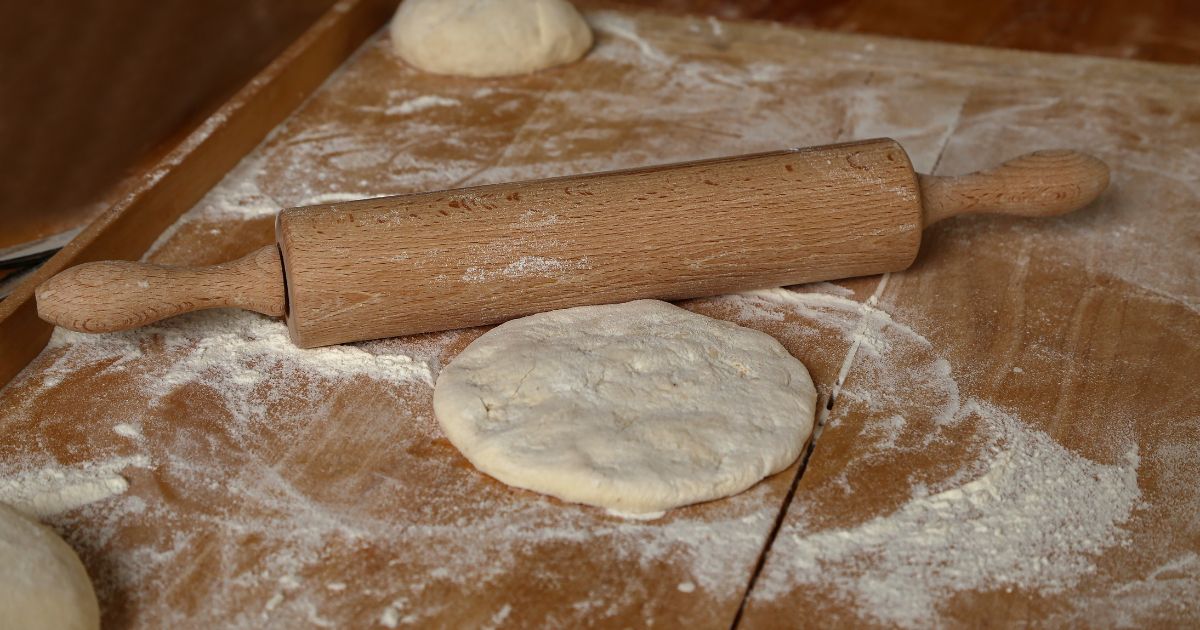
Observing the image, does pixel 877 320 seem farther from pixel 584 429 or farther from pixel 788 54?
pixel 788 54

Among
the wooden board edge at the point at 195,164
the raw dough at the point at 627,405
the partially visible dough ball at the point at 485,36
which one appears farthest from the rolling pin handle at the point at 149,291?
the partially visible dough ball at the point at 485,36

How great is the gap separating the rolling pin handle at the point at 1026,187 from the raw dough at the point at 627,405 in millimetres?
449

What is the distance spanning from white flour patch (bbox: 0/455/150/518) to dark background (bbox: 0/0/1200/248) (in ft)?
3.78

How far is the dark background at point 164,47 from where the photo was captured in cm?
262

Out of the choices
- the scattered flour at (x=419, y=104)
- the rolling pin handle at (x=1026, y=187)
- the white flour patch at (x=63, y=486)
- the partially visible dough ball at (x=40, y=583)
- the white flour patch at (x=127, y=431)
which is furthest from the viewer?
the scattered flour at (x=419, y=104)

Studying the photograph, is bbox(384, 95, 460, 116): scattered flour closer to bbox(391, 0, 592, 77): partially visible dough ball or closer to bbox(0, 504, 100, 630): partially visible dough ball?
bbox(391, 0, 592, 77): partially visible dough ball

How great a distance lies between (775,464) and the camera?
4.84 ft

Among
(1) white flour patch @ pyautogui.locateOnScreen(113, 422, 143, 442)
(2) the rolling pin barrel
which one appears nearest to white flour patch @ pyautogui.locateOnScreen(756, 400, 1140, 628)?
(2) the rolling pin barrel

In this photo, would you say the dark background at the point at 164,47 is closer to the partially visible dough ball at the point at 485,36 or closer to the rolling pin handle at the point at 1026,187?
the partially visible dough ball at the point at 485,36

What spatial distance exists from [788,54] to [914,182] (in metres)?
1.00

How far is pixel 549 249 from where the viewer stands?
1702 millimetres

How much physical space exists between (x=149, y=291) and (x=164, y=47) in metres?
1.72

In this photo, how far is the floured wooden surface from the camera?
4.37ft

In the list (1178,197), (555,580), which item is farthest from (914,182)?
(555,580)
